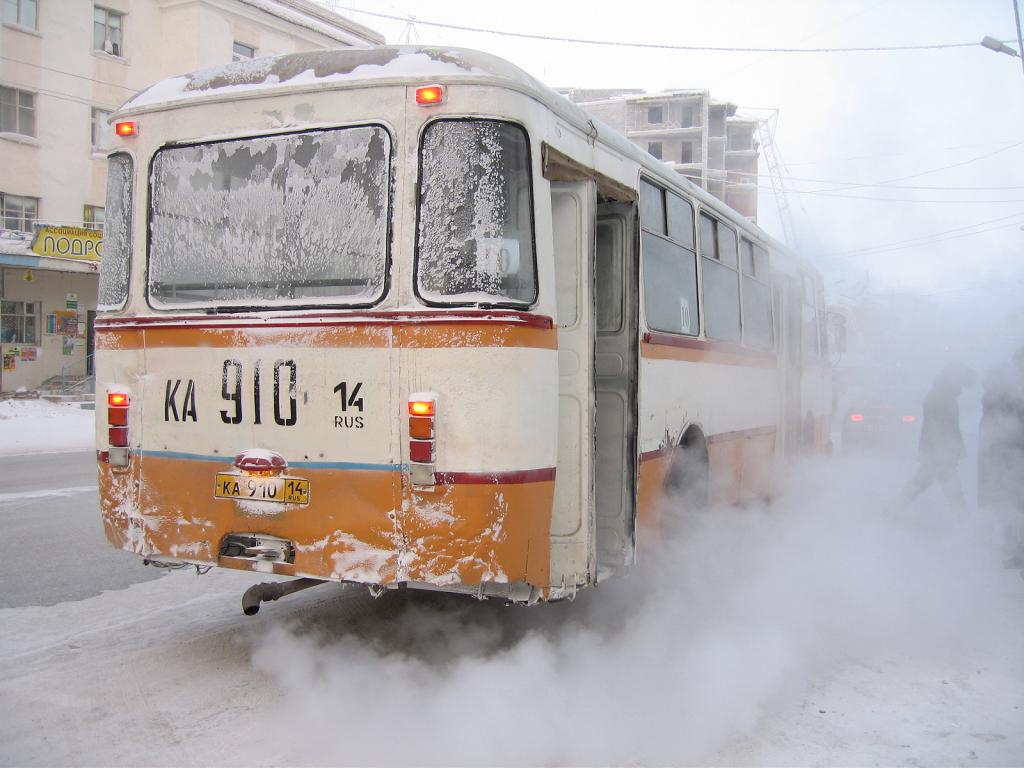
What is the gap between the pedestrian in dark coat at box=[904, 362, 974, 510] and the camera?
1044 centimetres

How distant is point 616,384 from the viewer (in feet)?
19.5

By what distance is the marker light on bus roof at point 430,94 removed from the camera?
14.9 ft

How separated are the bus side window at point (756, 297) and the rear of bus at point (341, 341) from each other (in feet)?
15.3

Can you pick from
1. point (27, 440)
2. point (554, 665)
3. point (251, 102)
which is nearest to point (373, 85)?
point (251, 102)

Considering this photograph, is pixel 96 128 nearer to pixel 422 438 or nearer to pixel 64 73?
pixel 64 73

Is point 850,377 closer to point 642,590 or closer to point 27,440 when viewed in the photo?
point 27,440

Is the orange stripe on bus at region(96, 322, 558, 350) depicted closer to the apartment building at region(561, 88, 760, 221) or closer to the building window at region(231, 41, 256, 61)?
the building window at region(231, 41, 256, 61)

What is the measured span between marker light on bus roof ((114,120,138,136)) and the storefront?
22.2m

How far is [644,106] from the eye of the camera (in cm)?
8450

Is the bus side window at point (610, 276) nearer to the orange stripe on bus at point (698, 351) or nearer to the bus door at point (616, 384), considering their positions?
the bus door at point (616, 384)

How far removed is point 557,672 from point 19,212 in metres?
27.1

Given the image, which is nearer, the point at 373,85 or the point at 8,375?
the point at 373,85

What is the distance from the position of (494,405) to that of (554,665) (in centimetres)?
169

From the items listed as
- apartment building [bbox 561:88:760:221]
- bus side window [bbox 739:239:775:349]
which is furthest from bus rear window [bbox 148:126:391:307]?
apartment building [bbox 561:88:760:221]
